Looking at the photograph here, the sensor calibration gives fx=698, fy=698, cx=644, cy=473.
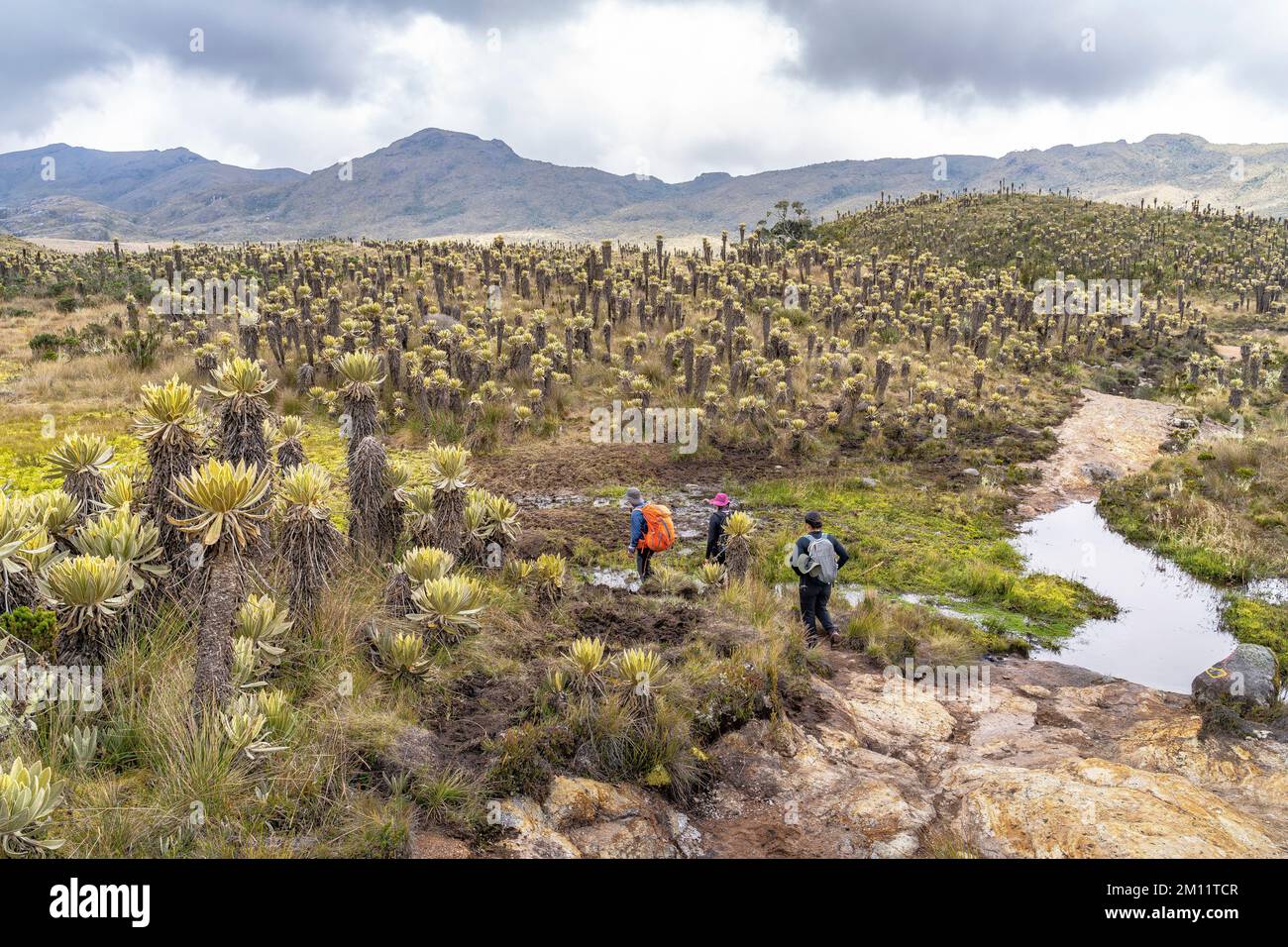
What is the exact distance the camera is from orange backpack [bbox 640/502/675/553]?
29.1 ft

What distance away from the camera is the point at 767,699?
600 cm

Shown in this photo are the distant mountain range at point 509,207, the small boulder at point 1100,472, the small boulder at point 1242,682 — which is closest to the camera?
the small boulder at point 1242,682

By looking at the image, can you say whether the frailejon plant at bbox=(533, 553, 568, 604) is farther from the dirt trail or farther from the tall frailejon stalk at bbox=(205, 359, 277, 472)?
the dirt trail

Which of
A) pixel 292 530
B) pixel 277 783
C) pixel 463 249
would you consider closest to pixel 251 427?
pixel 292 530

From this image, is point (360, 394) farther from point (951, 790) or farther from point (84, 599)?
point (951, 790)

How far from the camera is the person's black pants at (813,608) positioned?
829 centimetres

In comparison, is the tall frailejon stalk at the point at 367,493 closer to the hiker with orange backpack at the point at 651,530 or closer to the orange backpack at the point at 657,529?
the hiker with orange backpack at the point at 651,530

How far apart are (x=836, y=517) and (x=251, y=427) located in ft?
30.9

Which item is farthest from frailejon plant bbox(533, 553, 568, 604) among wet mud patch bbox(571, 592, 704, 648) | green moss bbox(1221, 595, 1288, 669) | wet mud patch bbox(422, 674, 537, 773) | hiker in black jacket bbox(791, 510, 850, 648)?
green moss bbox(1221, 595, 1288, 669)

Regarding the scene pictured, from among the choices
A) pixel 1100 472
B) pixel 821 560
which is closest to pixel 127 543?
pixel 821 560

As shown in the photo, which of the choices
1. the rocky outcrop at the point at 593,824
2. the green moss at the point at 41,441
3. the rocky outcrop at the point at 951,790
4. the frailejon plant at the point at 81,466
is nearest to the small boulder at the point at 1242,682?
the rocky outcrop at the point at 951,790

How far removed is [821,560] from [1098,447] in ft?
41.2

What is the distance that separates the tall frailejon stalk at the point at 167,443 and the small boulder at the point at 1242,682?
899cm
